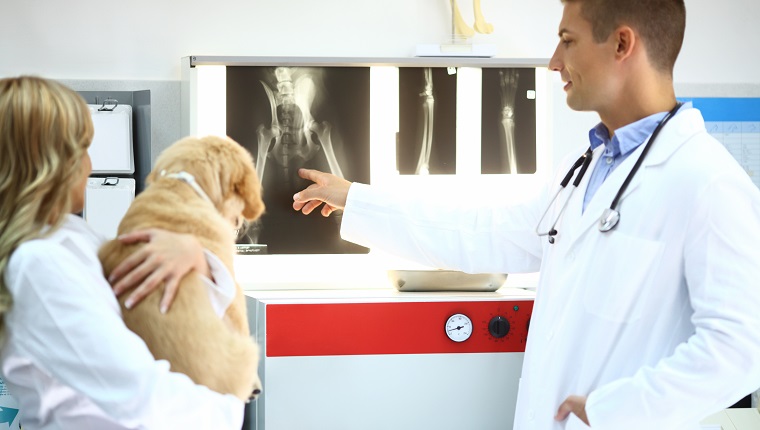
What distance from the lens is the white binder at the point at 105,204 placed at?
8.20 feet

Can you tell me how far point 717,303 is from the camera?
1.45m

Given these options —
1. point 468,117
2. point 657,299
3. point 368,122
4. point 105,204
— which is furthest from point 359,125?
point 657,299

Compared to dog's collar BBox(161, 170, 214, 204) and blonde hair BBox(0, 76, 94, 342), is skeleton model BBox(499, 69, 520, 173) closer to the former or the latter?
dog's collar BBox(161, 170, 214, 204)

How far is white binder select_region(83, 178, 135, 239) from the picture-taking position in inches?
98.3

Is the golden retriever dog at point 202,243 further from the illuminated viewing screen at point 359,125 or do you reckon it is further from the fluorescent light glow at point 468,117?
the fluorescent light glow at point 468,117

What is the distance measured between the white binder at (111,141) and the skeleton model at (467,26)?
3.49 feet

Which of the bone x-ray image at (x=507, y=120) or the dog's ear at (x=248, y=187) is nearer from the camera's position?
the dog's ear at (x=248, y=187)

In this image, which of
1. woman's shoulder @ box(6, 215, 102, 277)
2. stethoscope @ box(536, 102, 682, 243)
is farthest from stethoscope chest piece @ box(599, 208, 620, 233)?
woman's shoulder @ box(6, 215, 102, 277)

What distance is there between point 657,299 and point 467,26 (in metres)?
1.37

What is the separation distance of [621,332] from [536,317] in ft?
0.79

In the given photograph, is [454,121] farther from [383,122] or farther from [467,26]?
[467,26]

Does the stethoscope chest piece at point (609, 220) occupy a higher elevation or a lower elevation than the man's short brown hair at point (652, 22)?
lower

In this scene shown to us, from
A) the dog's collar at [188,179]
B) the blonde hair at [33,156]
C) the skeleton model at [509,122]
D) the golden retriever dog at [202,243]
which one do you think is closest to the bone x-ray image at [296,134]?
the skeleton model at [509,122]

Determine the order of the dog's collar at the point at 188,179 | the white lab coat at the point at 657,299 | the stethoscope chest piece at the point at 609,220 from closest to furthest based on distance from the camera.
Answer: the dog's collar at the point at 188,179 → the white lab coat at the point at 657,299 → the stethoscope chest piece at the point at 609,220
